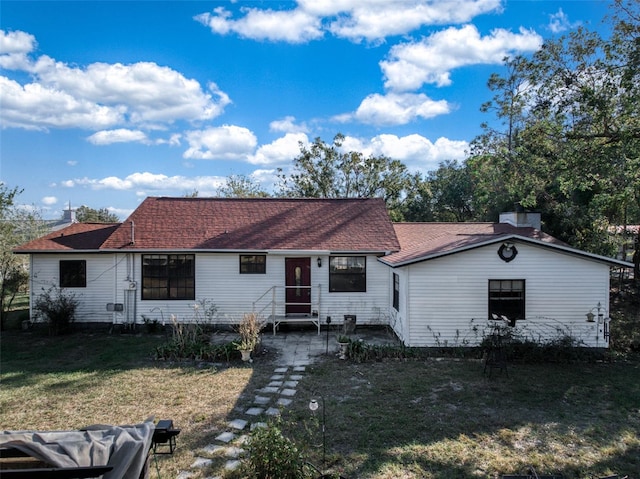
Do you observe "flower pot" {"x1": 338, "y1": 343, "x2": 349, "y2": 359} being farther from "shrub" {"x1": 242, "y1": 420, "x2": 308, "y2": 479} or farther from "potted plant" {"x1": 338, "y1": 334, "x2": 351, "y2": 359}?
"shrub" {"x1": 242, "y1": 420, "x2": 308, "y2": 479}

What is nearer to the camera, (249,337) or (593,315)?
(249,337)

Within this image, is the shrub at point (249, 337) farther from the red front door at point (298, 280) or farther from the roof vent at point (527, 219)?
the roof vent at point (527, 219)

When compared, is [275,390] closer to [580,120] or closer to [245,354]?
[245,354]

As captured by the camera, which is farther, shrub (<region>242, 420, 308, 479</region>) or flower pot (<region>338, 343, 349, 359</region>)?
flower pot (<region>338, 343, 349, 359</region>)

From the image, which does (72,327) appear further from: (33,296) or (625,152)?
(625,152)

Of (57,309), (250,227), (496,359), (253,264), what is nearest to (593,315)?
(496,359)

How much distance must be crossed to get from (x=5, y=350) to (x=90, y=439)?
10.7 meters

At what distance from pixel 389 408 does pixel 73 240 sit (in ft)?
40.6

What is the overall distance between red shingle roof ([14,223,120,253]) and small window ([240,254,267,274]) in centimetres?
475

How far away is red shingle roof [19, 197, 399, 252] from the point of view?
1363cm

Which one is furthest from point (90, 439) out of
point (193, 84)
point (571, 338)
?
point (193, 84)

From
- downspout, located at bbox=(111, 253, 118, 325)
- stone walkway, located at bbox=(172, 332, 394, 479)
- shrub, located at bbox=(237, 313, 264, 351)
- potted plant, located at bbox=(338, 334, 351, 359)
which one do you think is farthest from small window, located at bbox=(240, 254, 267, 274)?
potted plant, located at bbox=(338, 334, 351, 359)

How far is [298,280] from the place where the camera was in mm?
13891

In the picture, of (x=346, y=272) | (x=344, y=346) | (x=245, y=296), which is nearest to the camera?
(x=344, y=346)
